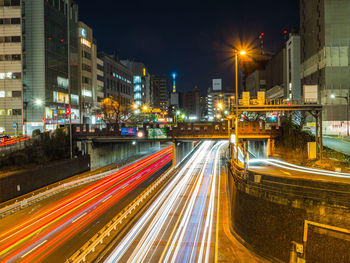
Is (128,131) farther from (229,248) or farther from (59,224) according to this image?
(229,248)

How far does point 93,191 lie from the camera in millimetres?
28250

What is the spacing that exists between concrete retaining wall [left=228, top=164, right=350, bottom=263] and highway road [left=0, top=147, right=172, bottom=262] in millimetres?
10889

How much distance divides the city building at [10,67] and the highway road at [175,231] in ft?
166

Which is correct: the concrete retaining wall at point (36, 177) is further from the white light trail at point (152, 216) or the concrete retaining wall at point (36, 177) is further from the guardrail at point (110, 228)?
the white light trail at point (152, 216)

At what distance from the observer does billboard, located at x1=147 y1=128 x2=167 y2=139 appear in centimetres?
3972

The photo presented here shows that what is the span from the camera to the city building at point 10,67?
6006 centimetres

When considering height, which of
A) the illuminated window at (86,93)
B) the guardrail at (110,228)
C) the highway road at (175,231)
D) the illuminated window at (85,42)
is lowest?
the highway road at (175,231)

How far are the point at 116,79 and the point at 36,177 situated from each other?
80562 mm

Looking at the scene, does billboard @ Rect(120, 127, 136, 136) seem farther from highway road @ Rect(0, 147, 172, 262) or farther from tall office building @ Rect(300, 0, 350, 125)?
tall office building @ Rect(300, 0, 350, 125)

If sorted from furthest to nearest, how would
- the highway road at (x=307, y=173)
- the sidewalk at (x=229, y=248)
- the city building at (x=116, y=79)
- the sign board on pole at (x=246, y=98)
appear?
the city building at (x=116, y=79) < the sign board on pole at (x=246, y=98) < the highway road at (x=307, y=173) < the sidewalk at (x=229, y=248)

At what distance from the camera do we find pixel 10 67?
60.2 m

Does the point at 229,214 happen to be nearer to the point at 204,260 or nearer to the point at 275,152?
the point at 204,260

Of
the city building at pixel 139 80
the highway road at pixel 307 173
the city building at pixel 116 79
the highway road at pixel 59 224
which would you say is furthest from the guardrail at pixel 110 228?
the city building at pixel 139 80

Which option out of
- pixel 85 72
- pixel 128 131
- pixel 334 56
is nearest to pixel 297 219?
pixel 128 131
